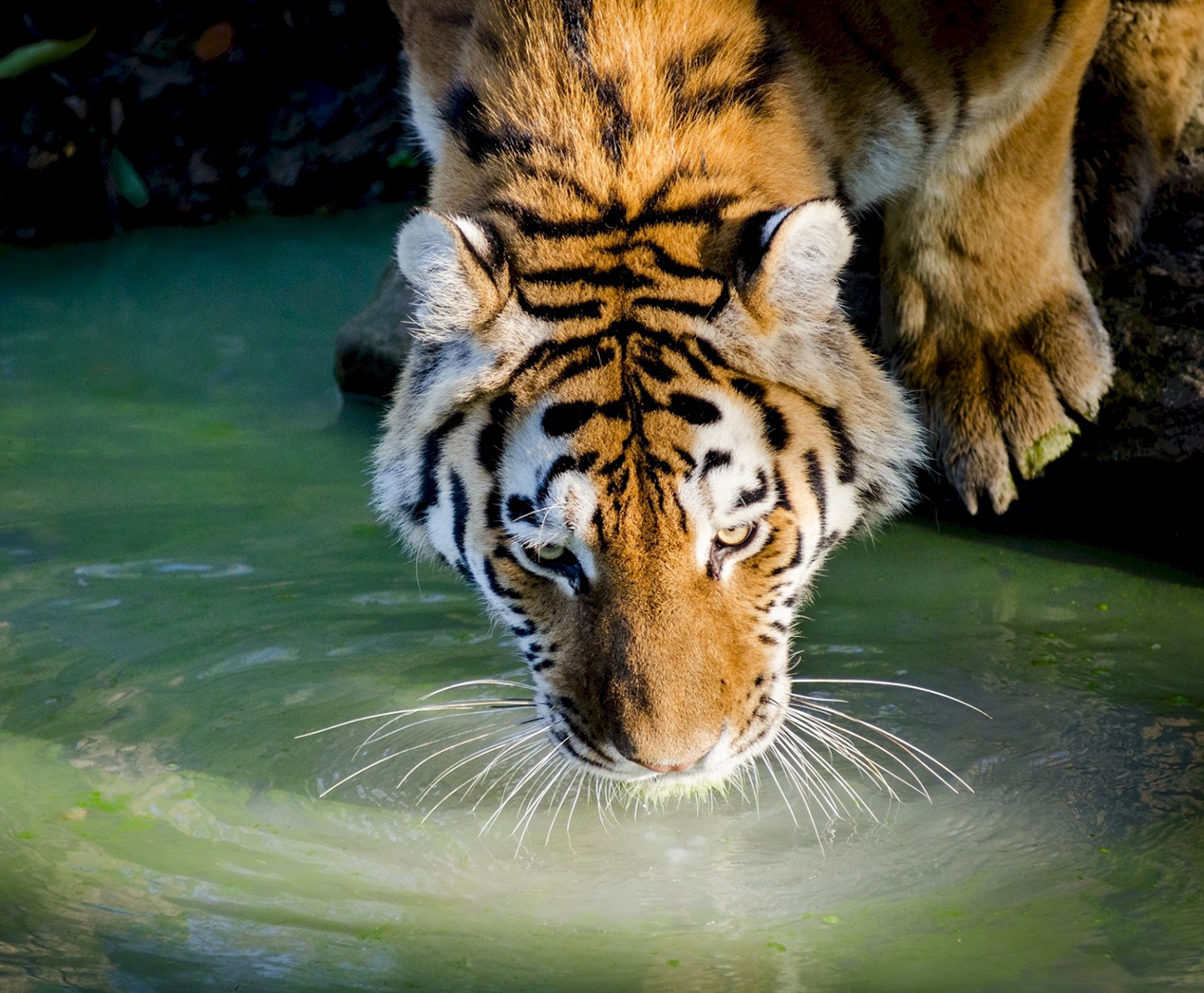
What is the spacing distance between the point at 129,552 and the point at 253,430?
0.78 m

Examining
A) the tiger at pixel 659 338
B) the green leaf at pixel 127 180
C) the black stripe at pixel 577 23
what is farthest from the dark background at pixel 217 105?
the black stripe at pixel 577 23

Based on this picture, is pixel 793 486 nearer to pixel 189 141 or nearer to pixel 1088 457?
pixel 1088 457

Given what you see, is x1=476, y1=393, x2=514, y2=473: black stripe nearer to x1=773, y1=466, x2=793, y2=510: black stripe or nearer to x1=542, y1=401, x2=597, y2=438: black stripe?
x1=542, y1=401, x2=597, y2=438: black stripe

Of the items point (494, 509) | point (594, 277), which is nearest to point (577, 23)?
point (594, 277)

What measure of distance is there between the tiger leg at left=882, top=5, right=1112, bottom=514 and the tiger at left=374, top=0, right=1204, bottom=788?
1.00 feet

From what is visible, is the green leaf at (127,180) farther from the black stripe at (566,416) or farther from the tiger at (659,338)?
the black stripe at (566,416)

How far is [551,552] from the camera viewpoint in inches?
81.7

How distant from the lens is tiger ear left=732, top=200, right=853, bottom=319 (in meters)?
1.95

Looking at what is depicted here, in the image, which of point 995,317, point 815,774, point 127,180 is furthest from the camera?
point 127,180

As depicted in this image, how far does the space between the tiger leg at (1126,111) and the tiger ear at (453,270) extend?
5.72ft

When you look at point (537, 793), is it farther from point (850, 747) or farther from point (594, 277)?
point (594, 277)

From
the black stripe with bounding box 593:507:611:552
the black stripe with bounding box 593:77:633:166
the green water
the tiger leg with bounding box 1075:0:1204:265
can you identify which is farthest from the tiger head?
the tiger leg with bounding box 1075:0:1204:265

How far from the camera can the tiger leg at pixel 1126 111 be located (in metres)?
3.28

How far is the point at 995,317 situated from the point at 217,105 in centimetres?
454
